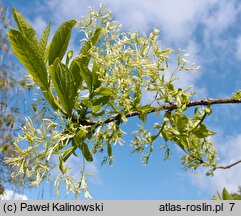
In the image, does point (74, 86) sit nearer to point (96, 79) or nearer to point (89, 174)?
point (96, 79)

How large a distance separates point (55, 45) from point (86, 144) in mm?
282

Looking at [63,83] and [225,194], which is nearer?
[63,83]

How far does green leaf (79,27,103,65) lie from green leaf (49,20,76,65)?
0.05 metres

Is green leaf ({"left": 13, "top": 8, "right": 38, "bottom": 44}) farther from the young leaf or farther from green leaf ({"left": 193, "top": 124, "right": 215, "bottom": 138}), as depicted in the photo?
the young leaf

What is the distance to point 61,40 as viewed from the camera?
1.03 m

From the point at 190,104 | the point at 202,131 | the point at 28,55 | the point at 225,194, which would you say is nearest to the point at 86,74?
the point at 28,55

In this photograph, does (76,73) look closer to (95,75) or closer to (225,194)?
(95,75)

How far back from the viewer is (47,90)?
105cm

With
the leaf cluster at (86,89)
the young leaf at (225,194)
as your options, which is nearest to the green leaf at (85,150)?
the leaf cluster at (86,89)

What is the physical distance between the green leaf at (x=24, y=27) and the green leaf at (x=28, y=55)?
0.03 m

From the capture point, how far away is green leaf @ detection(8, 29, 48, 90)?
37.5 inches

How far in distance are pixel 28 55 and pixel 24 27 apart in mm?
74

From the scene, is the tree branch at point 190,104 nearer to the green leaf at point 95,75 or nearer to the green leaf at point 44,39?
the green leaf at point 95,75

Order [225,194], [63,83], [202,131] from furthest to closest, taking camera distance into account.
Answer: [225,194] → [202,131] → [63,83]
